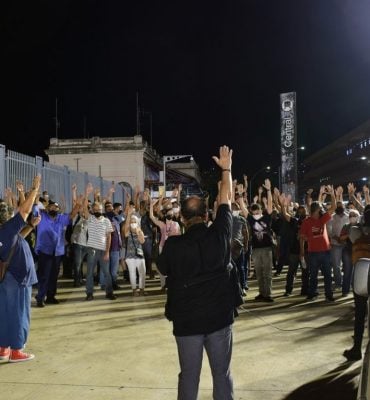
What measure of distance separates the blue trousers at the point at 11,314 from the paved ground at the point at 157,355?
277 mm

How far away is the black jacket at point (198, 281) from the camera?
12.2 feet

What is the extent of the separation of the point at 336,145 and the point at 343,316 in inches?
3104

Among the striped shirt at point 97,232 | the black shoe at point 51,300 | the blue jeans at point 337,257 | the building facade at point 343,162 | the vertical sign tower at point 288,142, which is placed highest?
the building facade at point 343,162

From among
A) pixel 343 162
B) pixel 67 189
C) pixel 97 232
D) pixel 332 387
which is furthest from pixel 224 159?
pixel 343 162

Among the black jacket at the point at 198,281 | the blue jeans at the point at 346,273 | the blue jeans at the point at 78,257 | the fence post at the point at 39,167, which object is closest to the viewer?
the black jacket at the point at 198,281

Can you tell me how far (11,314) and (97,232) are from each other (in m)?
4.62

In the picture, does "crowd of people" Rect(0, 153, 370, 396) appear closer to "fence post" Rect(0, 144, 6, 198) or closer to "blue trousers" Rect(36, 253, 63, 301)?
"blue trousers" Rect(36, 253, 63, 301)

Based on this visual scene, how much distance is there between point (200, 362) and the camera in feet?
12.4

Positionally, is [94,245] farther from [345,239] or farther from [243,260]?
[345,239]

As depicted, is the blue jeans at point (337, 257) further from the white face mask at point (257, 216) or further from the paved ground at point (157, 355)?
the white face mask at point (257, 216)

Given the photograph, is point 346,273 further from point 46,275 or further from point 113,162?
point 113,162

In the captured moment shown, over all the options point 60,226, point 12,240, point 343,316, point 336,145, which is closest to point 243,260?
point 343,316

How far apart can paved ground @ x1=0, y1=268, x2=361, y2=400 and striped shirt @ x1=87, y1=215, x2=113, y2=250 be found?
1369mm

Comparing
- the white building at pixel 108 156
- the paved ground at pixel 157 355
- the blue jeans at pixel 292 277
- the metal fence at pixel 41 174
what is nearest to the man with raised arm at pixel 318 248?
the paved ground at pixel 157 355
